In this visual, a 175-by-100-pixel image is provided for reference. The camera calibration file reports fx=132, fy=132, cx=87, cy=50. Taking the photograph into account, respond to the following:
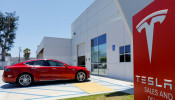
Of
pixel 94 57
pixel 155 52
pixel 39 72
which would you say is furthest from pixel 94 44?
pixel 155 52

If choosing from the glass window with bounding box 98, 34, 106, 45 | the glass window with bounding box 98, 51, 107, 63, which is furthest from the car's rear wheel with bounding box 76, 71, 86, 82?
the glass window with bounding box 98, 34, 106, 45

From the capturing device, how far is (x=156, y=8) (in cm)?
202

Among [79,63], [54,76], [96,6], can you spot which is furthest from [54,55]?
[54,76]

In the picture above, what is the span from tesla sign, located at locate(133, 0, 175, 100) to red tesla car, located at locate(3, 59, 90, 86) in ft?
18.9

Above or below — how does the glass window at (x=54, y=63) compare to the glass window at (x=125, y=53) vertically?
below

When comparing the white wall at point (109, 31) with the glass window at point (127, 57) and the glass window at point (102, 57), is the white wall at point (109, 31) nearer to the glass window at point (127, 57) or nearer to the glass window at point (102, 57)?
the glass window at point (127, 57)

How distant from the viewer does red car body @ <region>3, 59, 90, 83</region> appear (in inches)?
261

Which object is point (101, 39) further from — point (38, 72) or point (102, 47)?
point (38, 72)

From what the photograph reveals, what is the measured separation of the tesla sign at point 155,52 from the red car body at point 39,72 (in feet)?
18.9

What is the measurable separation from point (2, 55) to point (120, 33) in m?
32.0

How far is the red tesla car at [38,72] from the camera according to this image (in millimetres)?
6664

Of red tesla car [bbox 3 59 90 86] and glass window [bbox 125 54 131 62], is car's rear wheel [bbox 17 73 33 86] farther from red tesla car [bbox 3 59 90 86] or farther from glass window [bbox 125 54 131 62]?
glass window [bbox 125 54 131 62]

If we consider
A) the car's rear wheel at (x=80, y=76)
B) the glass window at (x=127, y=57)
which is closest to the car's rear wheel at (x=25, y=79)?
the car's rear wheel at (x=80, y=76)

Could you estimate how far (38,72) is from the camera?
7145 millimetres
